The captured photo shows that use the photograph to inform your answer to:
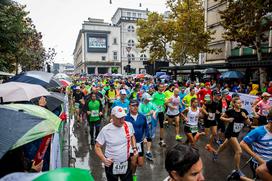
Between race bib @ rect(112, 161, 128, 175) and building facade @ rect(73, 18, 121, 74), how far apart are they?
236 ft

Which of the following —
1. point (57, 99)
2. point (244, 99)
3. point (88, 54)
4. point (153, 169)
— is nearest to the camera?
point (153, 169)

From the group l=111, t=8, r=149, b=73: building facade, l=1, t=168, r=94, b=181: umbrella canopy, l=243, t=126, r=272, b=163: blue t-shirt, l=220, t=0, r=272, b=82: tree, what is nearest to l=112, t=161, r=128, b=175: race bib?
l=243, t=126, r=272, b=163: blue t-shirt

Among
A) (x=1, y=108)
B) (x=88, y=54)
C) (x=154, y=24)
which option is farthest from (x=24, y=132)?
(x=88, y=54)

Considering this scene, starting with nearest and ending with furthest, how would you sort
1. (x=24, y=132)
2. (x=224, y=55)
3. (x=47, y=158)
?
(x=24, y=132) → (x=47, y=158) → (x=224, y=55)

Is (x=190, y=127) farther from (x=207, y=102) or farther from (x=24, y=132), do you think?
(x=24, y=132)

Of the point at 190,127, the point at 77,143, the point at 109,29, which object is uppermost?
the point at 109,29

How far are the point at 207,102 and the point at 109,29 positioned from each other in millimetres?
72422

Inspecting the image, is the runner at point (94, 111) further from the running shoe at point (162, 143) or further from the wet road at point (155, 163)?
the running shoe at point (162, 143)

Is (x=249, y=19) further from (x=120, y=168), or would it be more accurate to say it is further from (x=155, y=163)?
(x=120, y=168)

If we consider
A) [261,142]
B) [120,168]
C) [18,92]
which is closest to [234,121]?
[261,142]

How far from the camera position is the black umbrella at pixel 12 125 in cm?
243

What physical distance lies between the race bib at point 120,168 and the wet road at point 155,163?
2.03 metres

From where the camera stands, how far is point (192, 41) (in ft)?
92.7

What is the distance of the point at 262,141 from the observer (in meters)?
4.23
